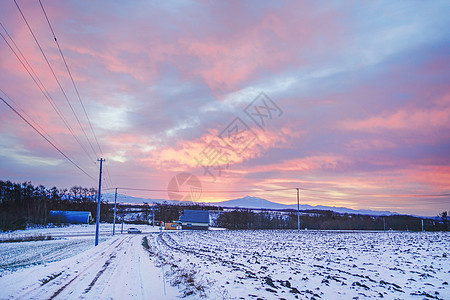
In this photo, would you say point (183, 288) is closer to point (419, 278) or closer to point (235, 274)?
point (235, 274)

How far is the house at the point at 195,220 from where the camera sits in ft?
327

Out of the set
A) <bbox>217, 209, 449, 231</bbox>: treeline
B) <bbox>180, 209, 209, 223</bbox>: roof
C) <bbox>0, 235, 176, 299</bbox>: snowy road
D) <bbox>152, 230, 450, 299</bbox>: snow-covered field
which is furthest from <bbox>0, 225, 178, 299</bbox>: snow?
<bbox>217, 209, 449, 231</bbox>: treeline

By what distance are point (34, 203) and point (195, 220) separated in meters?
60.5

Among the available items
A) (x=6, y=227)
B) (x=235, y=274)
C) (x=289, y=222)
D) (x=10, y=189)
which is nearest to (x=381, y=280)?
(x=235, y=274)

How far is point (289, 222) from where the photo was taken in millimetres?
123312

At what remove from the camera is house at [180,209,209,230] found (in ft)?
327

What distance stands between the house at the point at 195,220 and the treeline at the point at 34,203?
42729 millimetres

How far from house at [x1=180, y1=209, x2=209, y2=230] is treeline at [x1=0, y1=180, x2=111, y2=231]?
140 ft

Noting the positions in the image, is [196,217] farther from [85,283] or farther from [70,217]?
[85,283]

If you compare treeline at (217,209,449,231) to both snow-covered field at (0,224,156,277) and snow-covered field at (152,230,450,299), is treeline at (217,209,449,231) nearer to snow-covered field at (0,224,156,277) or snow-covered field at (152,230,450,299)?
snow-covered field at (0,224,156,277)

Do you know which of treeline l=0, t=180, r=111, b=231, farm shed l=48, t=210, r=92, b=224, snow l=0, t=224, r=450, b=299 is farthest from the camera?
farm shed l=48, t=210, r=92, b=224

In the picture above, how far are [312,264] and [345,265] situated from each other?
6.20ft

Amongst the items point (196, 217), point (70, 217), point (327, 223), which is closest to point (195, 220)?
point (196, 217)

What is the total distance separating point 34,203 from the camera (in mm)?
109938
